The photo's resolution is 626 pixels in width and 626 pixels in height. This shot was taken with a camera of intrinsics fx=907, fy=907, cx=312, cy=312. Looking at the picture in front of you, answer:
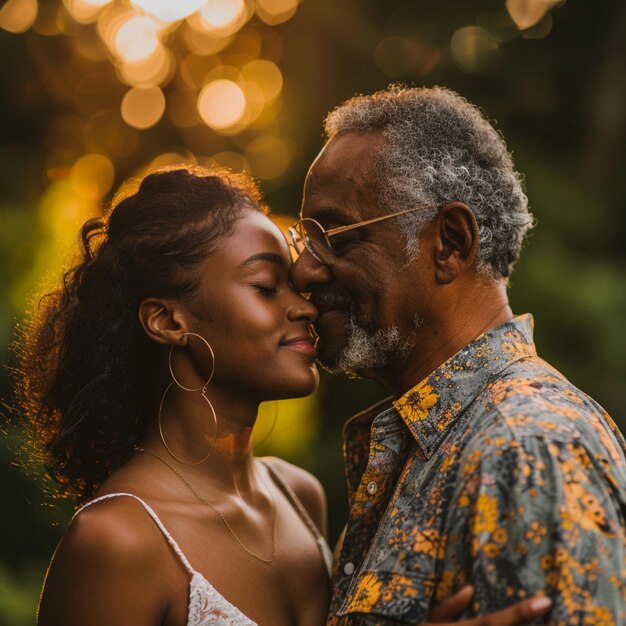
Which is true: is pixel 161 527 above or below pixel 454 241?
below

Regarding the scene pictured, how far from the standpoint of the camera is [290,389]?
309 centimetres

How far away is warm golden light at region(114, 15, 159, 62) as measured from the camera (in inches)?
324

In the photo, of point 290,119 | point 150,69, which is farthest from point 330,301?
point 150,69

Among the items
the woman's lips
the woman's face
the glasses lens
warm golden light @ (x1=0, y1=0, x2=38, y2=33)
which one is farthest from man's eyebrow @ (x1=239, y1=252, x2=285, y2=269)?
warm golden light @ (x1=0, y1=0, x2=38, y2=33)

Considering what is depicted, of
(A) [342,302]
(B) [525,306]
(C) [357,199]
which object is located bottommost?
(B) [525,306]

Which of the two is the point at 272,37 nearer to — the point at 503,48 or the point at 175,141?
the point at 175,141

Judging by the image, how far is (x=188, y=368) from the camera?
3.17 meters

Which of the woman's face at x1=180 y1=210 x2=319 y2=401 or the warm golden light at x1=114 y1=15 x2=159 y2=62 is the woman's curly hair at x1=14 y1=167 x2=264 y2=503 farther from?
the warm golden light at x1=114 y1=15 x2=159 y2=62

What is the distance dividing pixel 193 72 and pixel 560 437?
23.2 ft

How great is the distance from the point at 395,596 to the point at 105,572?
0.85 meters

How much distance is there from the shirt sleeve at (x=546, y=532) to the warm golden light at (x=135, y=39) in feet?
22.7

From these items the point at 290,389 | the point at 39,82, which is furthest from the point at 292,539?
the point at 39,82

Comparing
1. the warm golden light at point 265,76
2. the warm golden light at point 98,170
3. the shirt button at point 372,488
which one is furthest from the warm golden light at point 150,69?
the shirt button at point 372,488

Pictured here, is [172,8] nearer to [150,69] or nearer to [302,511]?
[150,69]
